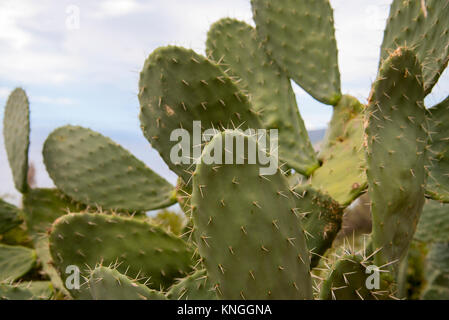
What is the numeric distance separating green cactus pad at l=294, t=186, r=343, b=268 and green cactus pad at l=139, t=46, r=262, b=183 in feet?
0.90

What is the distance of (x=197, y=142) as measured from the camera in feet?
3.29

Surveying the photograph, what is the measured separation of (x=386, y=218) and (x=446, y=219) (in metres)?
1.04

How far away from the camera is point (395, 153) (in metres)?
0.93

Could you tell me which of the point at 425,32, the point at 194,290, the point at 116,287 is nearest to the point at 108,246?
the point at 194,290

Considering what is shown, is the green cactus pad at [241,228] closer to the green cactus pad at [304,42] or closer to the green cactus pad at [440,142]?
the green cactus pad at [440,142]

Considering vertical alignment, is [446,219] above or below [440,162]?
below

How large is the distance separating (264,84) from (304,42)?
0.19 metres

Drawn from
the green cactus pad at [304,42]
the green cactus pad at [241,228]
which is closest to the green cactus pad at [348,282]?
the green cactus pad at [241,228]

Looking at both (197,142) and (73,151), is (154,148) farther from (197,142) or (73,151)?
(73,151)

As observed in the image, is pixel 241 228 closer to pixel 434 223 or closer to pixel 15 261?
pixel 15 261

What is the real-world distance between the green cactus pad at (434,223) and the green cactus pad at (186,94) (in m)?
1.13

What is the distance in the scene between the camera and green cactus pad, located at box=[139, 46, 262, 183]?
101cm

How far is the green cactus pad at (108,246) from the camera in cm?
112
